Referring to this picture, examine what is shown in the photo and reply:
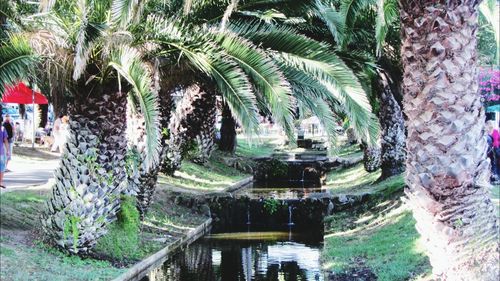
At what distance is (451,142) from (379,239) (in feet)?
24.7

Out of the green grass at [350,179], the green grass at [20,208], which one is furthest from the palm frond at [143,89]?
the green grass at [350,179]

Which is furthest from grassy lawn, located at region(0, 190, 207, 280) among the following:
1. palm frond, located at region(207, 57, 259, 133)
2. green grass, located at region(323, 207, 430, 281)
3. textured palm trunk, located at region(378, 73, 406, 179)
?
textured palm trunk, located at region(378, 73, 406, 179)

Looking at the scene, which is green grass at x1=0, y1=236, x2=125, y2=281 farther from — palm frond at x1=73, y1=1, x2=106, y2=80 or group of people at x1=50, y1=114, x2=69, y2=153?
group of people at x1=50, y1=114, x2=69, y2=153

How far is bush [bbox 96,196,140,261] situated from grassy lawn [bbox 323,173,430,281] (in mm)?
3933

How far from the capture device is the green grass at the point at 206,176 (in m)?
22.4

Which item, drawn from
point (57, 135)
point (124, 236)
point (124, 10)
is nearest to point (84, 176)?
point (124, 236)

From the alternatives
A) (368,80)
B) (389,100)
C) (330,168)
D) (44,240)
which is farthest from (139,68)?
(330,168)

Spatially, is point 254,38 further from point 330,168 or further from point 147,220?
point 330,168

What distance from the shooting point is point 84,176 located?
467 inches

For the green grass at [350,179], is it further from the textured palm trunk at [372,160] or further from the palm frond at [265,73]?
the palm frond at [265,73]

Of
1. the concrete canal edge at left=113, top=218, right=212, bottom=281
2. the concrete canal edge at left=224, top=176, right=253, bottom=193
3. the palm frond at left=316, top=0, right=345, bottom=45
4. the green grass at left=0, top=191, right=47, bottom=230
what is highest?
the palm frond at left=316, top=0, right=345, bottom=45

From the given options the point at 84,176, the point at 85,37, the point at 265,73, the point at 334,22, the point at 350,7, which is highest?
the point at 350,7

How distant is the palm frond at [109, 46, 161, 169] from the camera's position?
9.73 meters

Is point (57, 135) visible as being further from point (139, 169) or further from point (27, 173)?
point (139, 169)
